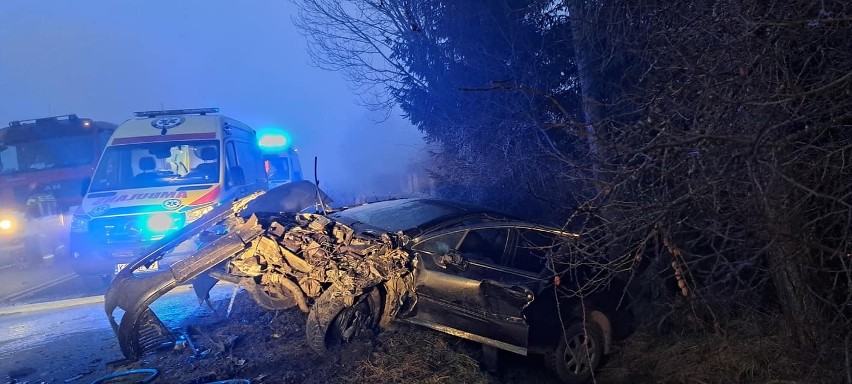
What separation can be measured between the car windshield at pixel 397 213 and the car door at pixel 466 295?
386 mm

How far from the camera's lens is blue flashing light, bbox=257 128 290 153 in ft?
41.1

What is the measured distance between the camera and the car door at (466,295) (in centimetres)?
507

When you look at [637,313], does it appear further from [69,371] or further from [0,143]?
[0,143]

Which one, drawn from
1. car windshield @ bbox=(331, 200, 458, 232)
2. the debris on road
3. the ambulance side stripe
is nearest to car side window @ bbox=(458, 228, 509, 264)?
car windshield @ bbox=(331, 200, 458, 232)

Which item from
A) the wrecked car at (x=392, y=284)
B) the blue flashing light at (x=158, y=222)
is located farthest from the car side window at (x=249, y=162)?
the wrecked car at (x=392, y=284)

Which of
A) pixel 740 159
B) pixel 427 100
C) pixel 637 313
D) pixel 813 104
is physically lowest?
pixel 637 313

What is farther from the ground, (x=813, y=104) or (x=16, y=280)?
(x=813, y=104)

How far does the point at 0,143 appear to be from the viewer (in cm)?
1243

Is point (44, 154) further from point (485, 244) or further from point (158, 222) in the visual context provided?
point (485, 244)

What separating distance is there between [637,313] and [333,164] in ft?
145

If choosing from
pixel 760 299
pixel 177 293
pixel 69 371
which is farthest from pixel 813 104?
pixel 177 293

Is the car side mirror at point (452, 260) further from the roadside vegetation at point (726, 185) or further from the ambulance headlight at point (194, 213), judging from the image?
the ambulance headlight at point (194, 213)

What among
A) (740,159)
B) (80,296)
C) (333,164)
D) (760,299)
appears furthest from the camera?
(333,164)

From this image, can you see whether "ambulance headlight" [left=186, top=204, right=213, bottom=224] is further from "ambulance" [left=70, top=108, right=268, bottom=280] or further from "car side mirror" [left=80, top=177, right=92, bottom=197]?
"car side mirror" [left=80, top=177, right=92, bottom=197]
